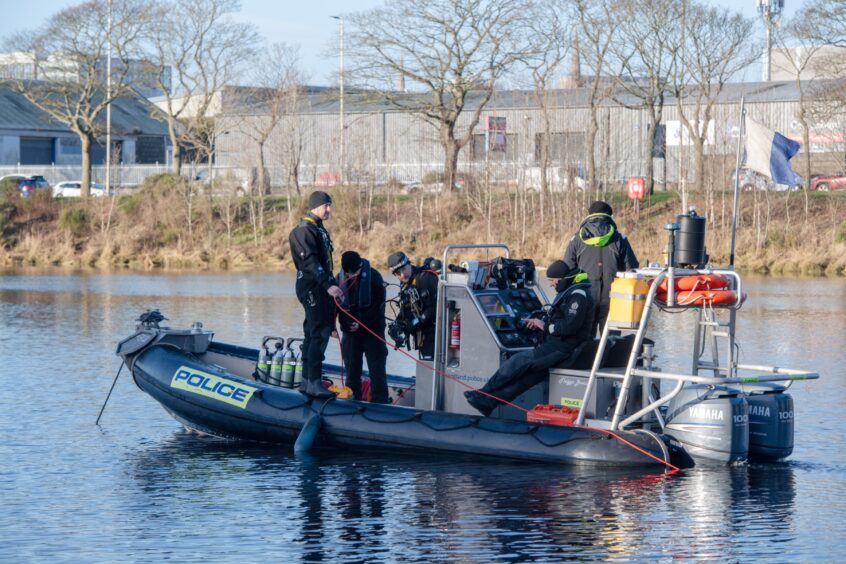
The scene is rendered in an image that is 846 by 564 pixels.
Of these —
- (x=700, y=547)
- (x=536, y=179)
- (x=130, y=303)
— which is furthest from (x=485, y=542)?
(x=536, y=179)

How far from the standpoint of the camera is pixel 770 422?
1082cm

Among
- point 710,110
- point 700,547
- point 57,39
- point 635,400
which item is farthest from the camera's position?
point 57,39

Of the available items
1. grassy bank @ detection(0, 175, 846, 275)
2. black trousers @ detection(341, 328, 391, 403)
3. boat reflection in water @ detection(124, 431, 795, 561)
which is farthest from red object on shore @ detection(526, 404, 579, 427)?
grassy bank @ detection(0, 175, 846, 275)

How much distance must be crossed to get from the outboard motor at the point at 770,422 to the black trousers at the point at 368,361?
346 cm

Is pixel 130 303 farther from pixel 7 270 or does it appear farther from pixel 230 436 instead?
pixel 230 436

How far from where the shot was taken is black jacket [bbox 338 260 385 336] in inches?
483

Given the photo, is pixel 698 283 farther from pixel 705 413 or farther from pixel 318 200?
pixel 318 200

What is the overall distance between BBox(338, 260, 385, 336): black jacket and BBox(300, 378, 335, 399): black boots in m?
0.61

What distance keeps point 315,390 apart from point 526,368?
218 centimetres

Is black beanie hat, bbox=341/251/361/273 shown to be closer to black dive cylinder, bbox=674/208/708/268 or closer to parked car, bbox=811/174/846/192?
black dive cylinder, bbox=674/208/708/268

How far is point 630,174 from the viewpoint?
4397 cm

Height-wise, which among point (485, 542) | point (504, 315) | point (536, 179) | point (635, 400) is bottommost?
point (485, 542)

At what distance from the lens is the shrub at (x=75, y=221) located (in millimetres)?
42969

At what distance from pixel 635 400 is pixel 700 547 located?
2.57 meters
